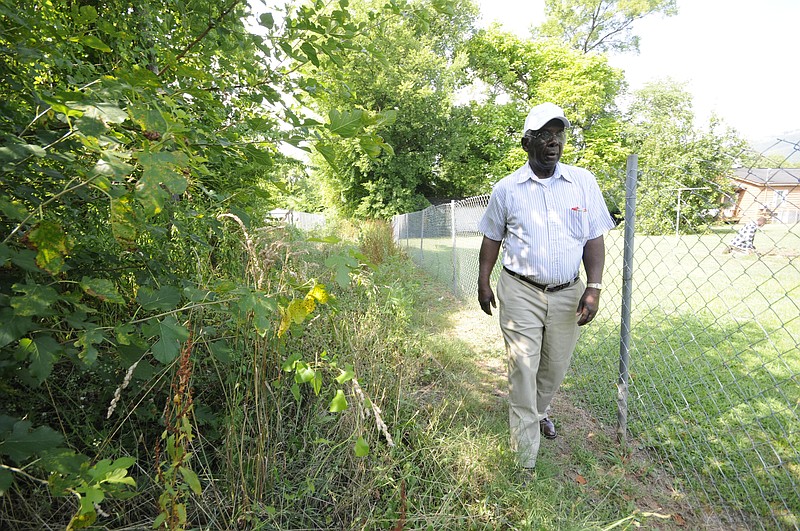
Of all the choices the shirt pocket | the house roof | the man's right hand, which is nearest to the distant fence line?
the man's right hand

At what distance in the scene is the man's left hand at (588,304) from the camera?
2.55m

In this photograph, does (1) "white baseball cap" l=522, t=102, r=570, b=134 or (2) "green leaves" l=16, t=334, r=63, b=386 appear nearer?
(2) "green leaves" l=16, t=334, r=63, b=386

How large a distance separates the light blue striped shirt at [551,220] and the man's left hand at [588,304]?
0.14 metres

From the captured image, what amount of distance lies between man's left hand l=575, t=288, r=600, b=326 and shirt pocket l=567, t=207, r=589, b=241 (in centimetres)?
35

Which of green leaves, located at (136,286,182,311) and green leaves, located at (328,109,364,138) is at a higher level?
green leaves, located at (328,109,364,138)

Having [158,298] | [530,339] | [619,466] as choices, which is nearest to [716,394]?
[619,466]

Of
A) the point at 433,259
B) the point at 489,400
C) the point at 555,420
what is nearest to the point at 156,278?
the point at 489,400

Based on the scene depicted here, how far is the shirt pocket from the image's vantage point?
2.58 m

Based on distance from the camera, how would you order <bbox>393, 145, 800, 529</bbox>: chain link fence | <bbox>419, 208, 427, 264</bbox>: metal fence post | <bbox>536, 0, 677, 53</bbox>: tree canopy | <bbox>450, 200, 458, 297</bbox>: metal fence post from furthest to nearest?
<bbox>536, 0, 677, 53</bbox>: tree canopy
<bbox>419, 208, 427, 264</bbox>: metal fence post
<bbox>450, 200, 458, 297</bbox>: metal fence post
<bbox>393, 145, 800, 529</bbox>: chain link fence

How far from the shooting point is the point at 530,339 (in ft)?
8.59

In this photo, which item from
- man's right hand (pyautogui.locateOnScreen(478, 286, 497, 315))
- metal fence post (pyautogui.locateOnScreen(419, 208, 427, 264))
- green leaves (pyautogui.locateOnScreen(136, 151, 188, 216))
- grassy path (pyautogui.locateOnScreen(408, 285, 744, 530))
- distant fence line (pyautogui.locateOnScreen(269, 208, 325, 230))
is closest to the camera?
green leaves (pyautogui.locateOnScreen(136, 151, 188, 216))

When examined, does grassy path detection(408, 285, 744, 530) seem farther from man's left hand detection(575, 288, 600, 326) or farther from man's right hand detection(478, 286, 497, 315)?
man's left hand detection(575, 288, 600, 326)

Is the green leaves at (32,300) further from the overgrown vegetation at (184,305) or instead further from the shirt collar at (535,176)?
the shirt collar at (535,176)

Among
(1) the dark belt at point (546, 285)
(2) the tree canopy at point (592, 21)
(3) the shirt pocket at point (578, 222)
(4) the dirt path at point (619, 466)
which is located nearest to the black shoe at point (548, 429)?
(4) the dirt path at point (619, 466)
